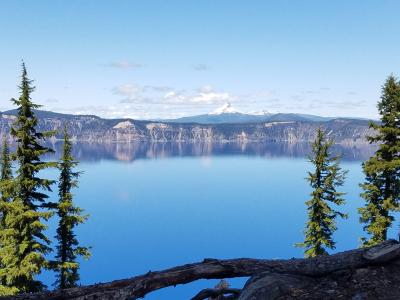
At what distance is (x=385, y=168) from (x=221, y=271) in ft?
63.8

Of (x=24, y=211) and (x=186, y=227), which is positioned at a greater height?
(x=24, y=211)

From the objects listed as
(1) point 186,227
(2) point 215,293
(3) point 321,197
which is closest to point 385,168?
(3) point 321,197

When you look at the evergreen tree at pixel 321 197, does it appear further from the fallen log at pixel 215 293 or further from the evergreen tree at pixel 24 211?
the fallen log at pixel 215 293

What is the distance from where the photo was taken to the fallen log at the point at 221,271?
24.8 feet

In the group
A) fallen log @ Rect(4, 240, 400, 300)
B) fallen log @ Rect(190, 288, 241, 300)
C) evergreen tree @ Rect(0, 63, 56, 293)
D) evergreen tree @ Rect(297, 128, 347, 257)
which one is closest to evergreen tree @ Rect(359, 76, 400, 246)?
evergreen tree @ Rect(297, 128, 347, 257)

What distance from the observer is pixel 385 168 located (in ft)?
78.6

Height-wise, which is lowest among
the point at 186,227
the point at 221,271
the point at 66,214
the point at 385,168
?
the point at 186,227

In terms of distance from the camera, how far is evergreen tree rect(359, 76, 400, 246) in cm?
2411

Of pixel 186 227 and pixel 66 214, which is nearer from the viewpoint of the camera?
pixel 66 214

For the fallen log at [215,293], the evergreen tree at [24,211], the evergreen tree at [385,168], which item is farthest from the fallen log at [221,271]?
the evergreen tree at [385,168]

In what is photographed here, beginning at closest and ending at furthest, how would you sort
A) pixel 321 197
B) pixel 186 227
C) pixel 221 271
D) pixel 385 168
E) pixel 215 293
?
pixel 221 271
pixel 215 293
pixel 385 168
pixel 321 197
pixel 186 227

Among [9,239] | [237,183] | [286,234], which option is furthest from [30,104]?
[237,183]

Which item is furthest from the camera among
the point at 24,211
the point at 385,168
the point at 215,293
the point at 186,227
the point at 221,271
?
the point at 186,227

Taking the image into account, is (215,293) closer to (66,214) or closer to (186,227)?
(66,214)
